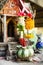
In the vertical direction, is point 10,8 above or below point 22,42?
above

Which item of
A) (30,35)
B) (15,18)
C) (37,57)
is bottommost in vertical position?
(37,57)

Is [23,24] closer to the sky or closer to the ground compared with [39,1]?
closer to the ground

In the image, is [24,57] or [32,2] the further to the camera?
[32,2]

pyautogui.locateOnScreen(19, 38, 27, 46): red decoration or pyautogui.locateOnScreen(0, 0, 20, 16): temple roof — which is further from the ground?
pyautogui.locateOnScreen(0, 0, 20, 16): temple roof

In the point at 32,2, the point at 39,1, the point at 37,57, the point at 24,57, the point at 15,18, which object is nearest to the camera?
the point at 24,57

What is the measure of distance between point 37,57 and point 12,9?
104 cm

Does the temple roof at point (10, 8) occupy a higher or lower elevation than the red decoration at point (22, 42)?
higher

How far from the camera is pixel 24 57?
4.14 metres

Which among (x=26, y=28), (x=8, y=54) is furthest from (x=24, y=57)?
(x=26, y=28)

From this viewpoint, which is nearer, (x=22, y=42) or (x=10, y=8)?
(x=22, y=42)

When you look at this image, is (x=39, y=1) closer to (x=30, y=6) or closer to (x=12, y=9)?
(x=30, y=6)

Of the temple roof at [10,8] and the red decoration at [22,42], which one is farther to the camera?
the temple roof at [10,8]

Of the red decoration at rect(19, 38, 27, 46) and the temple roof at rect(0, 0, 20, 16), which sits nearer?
the red decoration at rect(19, 38, 27, 46)

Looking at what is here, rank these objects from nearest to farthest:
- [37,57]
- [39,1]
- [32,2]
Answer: [37,57], [32,2], [39,1]
